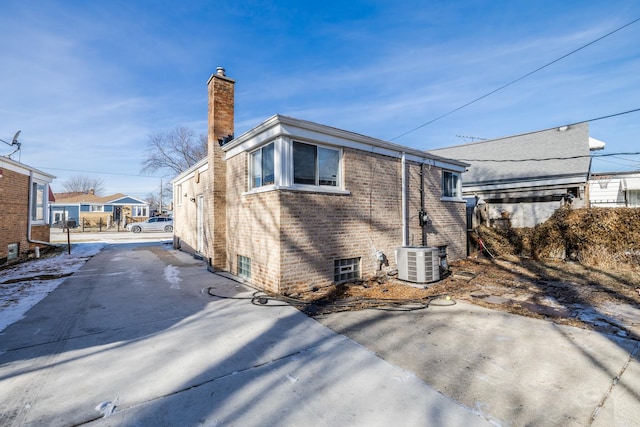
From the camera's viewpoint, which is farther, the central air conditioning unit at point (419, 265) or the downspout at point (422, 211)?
the downspout at point (422, 211)

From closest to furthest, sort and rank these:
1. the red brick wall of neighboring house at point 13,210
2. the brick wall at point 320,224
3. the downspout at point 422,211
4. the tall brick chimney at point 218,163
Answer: the brick wall at point 320,224
the tall brick chimney at point 218,163
the downspout at point 422,211
the red brick wall of neighboring house at point 13,210

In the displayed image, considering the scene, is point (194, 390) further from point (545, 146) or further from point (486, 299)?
point (545, 146)

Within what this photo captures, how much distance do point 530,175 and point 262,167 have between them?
14087mm

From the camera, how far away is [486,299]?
591 cm

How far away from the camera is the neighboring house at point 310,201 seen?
20.2 feet

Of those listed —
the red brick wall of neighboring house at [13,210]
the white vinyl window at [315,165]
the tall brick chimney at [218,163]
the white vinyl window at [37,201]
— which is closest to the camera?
the white vinyl window at [315,165]

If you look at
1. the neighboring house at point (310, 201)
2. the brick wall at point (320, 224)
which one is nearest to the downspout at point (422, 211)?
the neighboring house at point (310, 201)

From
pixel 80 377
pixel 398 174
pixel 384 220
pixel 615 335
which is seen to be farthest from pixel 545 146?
pixel 80 377

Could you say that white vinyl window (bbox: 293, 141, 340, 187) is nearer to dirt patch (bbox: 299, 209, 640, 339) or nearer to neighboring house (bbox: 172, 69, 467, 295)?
neighboring house (bbox: 172, 69, 467, 295)

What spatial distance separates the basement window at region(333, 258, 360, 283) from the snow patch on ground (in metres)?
5.68

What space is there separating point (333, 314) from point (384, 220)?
3.65 metres

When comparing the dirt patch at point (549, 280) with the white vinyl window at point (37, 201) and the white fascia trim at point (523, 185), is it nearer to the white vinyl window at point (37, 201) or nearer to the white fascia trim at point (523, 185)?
the white fascia trim at point (523, 185)

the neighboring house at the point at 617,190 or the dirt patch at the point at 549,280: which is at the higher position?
the neighboring house at the point at 617,190

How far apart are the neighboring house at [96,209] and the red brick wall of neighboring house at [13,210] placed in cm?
2649
